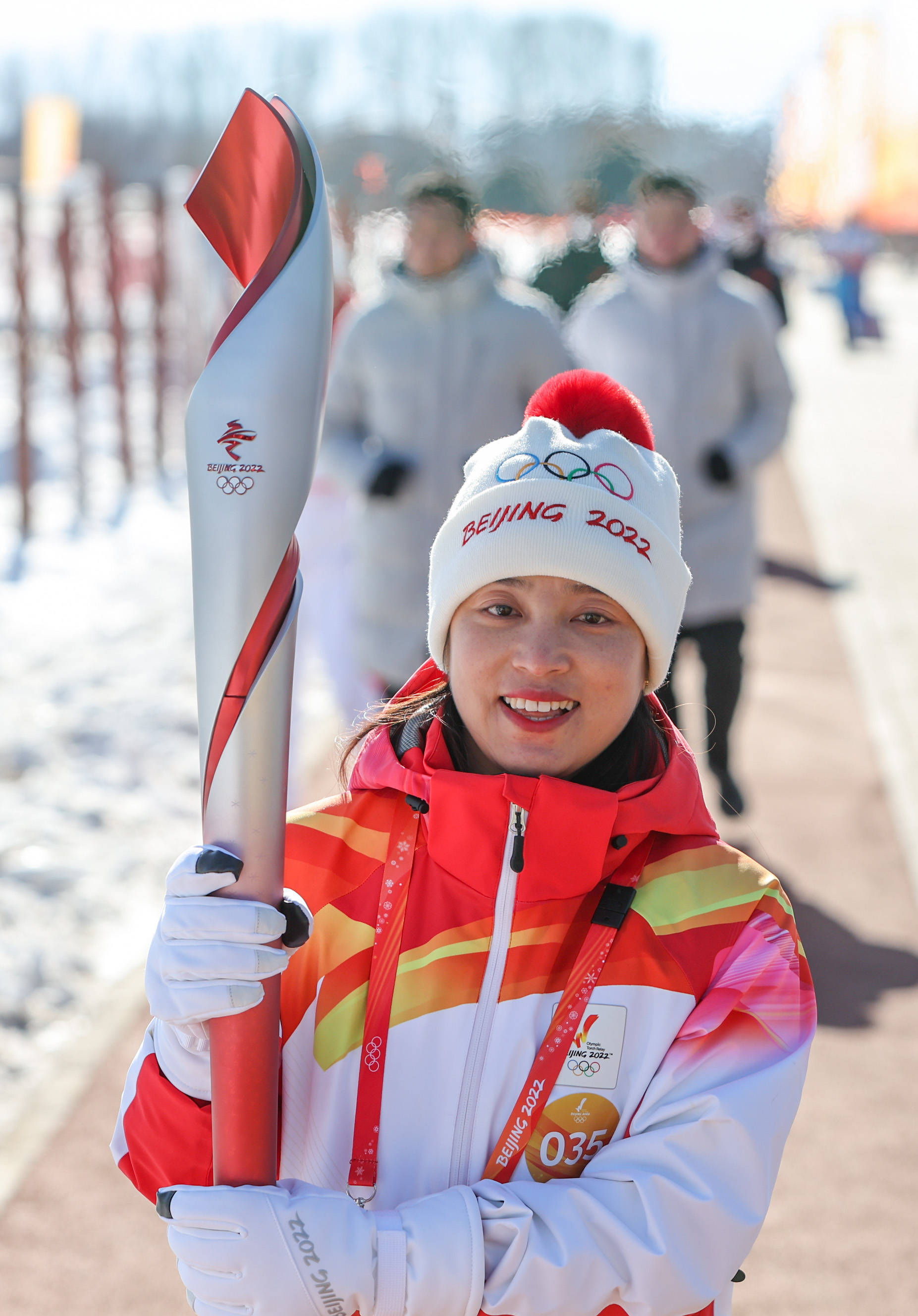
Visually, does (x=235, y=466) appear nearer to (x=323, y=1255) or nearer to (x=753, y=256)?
(x=323, y=1255)

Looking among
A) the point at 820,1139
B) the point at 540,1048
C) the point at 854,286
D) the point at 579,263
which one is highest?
the point at 854,286

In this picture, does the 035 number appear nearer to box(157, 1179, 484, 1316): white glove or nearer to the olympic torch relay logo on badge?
box(157, 1179, 484, 1316): white glove

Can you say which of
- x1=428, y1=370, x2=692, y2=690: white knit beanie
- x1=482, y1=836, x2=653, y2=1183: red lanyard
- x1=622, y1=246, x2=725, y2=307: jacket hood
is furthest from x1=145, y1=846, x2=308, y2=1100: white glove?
x1=622, y1=246, x2=725, y2=307: jacket hood

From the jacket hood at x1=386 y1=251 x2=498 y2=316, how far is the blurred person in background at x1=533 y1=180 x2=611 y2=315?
5.05m

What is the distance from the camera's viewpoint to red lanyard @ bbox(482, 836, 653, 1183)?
129 cm

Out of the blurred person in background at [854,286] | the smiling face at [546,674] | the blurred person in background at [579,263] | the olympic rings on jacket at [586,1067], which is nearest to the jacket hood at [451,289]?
the smiling face at [546,674]

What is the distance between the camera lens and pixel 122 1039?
3162 millimetres

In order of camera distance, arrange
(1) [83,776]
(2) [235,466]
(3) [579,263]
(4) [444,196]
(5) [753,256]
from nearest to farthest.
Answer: (2) [235,466]
(4) [444,196]
(1) [83,776]
(3) [579,263]
(5) [753,256]

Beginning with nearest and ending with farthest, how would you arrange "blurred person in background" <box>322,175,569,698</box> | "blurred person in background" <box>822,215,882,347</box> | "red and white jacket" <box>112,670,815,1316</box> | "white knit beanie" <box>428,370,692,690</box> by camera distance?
1. "red and white jacket" <box>112,670,815,1316</box>
2. "white knit beanie" <box>428,370,692,690</box>
3. "blurred person in background" <box>322,175,569,698</box>
4. "blurred person in background" <box>822,215,882,347</box>

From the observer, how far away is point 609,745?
148 centimetres

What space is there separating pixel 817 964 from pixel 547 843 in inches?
99.4

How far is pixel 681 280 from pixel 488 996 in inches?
118

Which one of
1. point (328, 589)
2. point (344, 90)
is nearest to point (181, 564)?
point (328, 589)

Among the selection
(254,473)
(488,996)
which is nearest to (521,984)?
(488,996)
